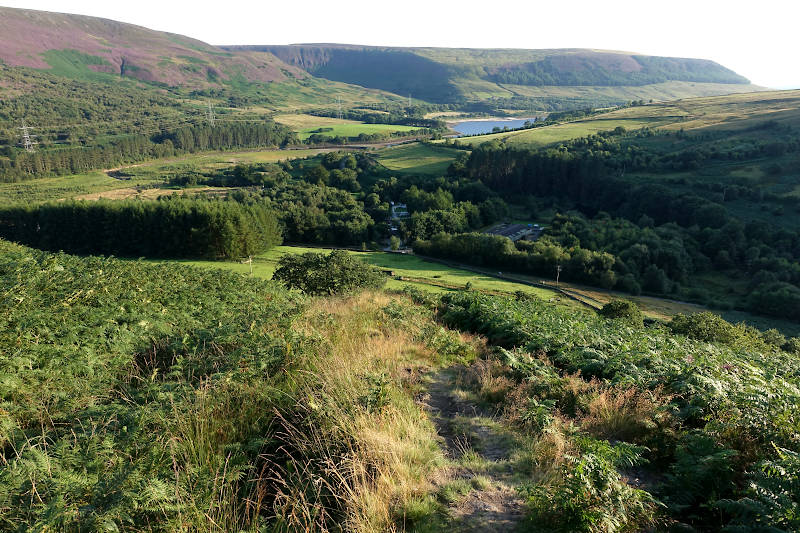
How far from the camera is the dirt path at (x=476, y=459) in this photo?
Answer: 5.01m

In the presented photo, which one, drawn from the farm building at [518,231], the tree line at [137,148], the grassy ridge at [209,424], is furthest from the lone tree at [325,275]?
the tree line at [137,148]

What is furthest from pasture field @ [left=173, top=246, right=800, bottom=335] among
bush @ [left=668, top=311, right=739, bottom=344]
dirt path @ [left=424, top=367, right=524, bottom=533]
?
dirt path @ [left=424, top=367, right=524, bottom=533]

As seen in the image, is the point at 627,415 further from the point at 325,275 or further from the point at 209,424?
the point at 325,275

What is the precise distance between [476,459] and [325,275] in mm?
17819

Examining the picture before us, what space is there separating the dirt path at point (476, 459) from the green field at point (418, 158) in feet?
434

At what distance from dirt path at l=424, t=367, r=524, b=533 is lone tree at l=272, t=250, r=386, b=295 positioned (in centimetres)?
1313

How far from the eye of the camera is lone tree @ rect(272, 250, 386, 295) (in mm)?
22000

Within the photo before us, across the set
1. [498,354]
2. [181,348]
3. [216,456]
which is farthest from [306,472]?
[498,354]

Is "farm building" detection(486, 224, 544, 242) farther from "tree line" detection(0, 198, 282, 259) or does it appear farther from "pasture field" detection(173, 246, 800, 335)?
"tree line" detection(0, 198, 282, 259)

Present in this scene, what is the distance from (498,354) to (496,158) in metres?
127

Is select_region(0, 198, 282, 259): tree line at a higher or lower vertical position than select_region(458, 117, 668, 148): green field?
lower

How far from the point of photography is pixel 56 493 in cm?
414

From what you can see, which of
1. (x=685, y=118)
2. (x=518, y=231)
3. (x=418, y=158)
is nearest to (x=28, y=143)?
(x=418, y=158)

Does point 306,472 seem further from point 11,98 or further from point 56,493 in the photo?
point 11,98
